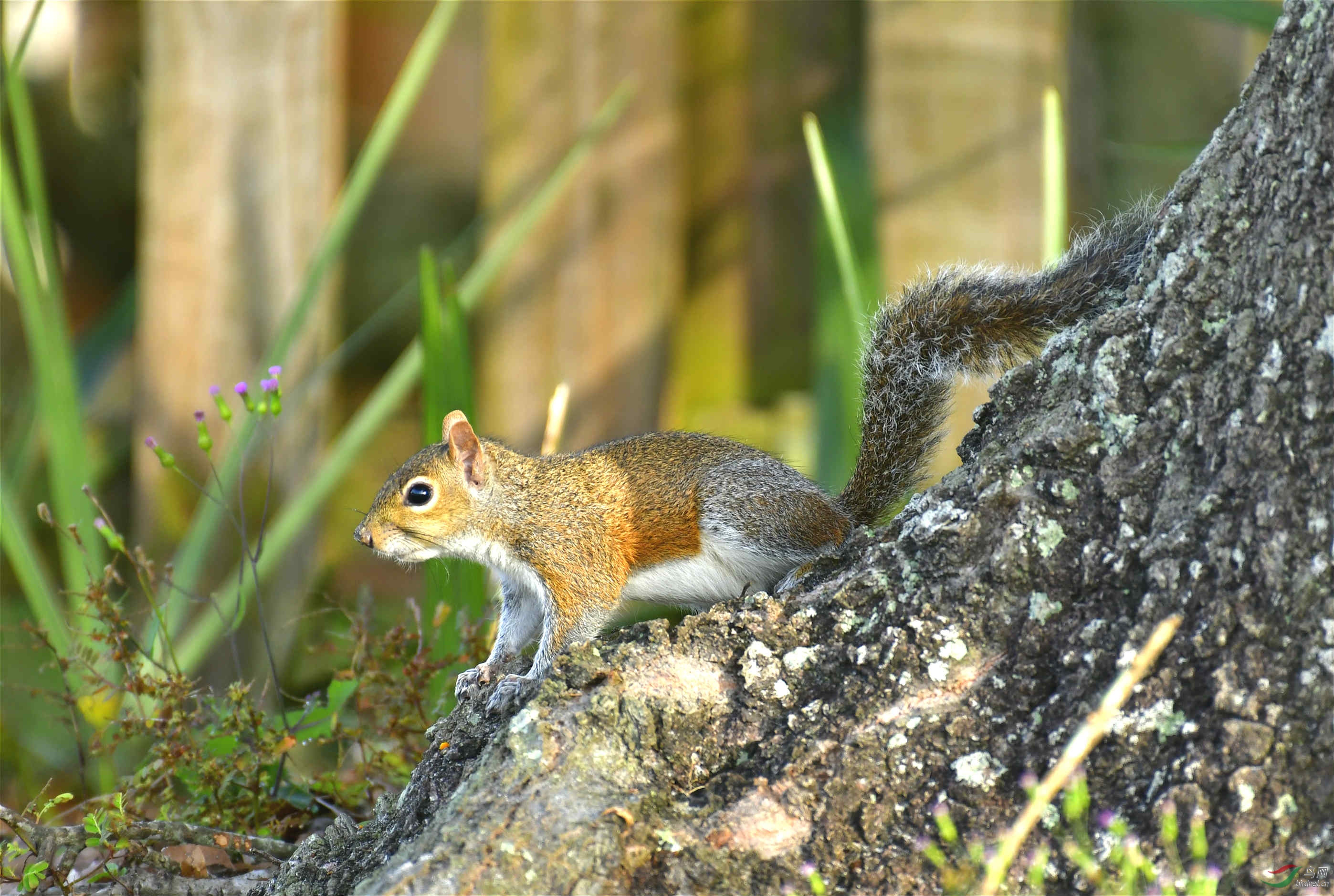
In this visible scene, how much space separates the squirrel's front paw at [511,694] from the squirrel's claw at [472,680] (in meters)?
0.20

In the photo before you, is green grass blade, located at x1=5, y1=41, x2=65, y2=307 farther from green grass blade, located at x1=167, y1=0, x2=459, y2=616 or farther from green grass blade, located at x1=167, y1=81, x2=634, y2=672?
green grass blade, located at x1=167, y1=81, x2=634, y2=672

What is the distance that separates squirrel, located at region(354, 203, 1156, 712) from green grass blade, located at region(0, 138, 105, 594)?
1.30ft

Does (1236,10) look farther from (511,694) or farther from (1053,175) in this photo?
(511,694)

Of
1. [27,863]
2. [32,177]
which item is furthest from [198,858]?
[32,177]

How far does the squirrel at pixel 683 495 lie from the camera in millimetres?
1263

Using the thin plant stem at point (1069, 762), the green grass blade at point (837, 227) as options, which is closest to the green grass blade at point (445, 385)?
the green grass blade at point (837, 227)

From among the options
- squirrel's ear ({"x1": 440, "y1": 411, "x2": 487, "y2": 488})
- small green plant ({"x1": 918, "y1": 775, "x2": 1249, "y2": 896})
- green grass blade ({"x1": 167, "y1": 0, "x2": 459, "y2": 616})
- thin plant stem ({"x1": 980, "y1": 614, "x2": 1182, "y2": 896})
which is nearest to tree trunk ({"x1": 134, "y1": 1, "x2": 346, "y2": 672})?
green grass blade ({"x1": 167, "y1": 0, "x2": 459, "y2": 616})

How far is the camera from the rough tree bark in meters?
0.81

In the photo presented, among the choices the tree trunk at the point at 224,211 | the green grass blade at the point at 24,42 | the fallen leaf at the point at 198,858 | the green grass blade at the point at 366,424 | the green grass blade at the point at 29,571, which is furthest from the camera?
the tree trunk at the point at 224,211

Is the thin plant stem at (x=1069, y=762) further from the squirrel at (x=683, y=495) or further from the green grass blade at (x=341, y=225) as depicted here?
the green grass blade at (x=341, y=225)

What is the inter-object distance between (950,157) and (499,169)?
0.93 metres

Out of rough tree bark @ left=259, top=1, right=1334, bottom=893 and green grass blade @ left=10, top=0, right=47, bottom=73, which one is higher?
green grass blade @ left=10, top=0, right=47, bottom=73

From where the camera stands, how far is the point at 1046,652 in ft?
2.99

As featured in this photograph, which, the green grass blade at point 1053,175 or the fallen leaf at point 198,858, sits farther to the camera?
the green grass blade at point 1053,175
